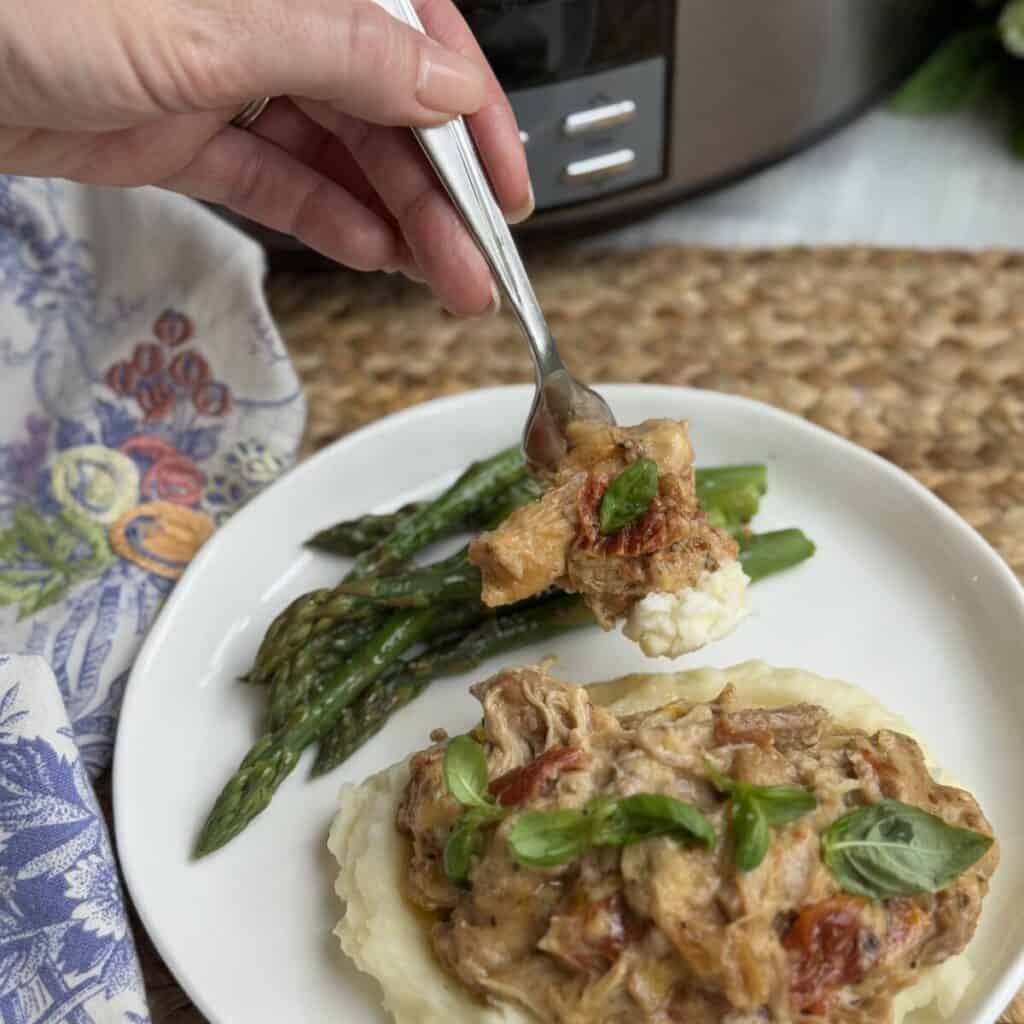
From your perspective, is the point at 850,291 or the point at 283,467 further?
the point at 850,291

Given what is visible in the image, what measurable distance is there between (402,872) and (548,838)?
1.82 ft

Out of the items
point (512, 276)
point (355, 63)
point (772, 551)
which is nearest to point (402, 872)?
point (772, 551)

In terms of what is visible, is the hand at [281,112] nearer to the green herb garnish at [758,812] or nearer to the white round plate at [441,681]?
the white round plate at [441,681]

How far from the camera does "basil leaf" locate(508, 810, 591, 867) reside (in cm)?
282

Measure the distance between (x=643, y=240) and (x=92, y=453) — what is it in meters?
2.46

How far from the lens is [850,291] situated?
17.5 ft

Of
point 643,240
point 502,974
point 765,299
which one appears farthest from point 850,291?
point 502,974

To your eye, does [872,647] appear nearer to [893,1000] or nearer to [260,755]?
[893,1000]

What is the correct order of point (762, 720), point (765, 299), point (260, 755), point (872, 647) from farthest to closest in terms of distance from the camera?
1. point (765, 299)
2. point (872, 647)
3. point (260, 755)
4. point (762, 720)

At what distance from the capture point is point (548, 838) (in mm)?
2850

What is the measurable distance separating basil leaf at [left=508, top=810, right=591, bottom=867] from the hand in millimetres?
1747

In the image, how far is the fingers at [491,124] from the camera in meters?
3.95

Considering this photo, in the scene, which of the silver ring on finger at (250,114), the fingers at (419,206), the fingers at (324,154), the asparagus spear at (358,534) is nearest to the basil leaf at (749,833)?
the asparagus spear at (358,534)

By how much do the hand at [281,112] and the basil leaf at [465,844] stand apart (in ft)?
5.63
